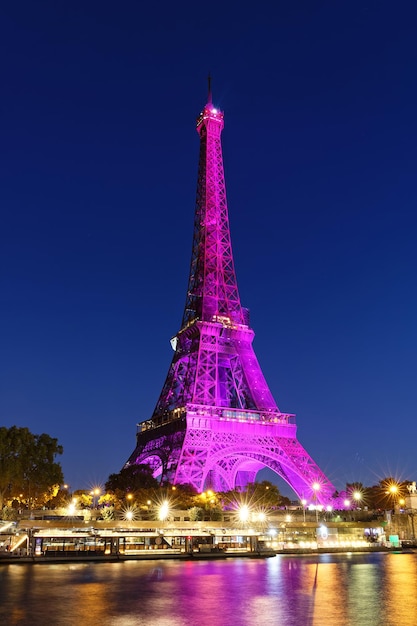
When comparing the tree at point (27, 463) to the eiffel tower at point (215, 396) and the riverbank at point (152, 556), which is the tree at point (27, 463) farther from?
the riverbank at point (152, 556)

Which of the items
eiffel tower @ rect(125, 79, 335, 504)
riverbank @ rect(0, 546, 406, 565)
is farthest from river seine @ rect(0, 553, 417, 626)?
eiffel tower @ rect(125, 79, 335, 504)

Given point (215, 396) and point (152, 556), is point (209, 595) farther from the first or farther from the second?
point (215, 396)

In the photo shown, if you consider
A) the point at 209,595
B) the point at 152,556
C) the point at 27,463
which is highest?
the point at 27,463

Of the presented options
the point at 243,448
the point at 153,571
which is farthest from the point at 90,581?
the point at 243,448

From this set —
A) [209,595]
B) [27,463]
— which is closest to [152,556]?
[209,595]

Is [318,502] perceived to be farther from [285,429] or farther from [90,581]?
[90,581]

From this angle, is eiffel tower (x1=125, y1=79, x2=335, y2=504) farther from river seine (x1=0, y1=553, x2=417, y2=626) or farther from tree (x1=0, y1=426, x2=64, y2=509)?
river seine (x1=0, y1=553, x2=417, y2=626)

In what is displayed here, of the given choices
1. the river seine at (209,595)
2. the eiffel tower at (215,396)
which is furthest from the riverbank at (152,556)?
the eiffel tower at (215,396)
